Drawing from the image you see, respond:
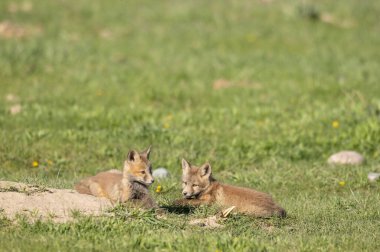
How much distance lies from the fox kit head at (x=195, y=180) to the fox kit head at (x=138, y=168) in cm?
113

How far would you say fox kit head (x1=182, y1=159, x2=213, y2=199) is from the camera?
10334 mm

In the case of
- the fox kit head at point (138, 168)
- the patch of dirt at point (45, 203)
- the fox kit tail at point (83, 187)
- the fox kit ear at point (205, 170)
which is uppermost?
the fox kit head at point (138, 168)

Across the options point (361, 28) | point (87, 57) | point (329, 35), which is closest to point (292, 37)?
point (329, 35)

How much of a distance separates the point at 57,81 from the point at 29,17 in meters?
Result: 6.06

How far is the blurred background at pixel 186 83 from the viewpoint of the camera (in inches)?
556

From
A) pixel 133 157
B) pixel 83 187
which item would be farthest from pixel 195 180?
pixel 83 187

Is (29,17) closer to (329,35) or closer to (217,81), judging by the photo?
(217,81)

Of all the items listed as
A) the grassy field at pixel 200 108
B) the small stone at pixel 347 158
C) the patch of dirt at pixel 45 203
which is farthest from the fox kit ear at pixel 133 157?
the small stone at pixel 347 158

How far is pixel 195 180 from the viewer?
10391 mm

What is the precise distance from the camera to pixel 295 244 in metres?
8.06

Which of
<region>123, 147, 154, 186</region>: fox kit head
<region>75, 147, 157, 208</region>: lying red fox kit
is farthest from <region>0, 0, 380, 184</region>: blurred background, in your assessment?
<region>123, 147, 154, 186</region>: fox kit head

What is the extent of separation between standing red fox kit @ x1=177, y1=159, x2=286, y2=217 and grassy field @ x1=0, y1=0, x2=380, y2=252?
217mm

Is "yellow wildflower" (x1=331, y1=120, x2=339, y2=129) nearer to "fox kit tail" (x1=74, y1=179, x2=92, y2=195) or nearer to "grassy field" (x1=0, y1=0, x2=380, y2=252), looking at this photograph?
"grassy field" (x1=0, y1=0, x2=380, y2=252)

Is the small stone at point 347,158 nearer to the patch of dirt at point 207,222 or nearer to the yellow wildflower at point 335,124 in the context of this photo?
the yellow wildflower at point 335,124
